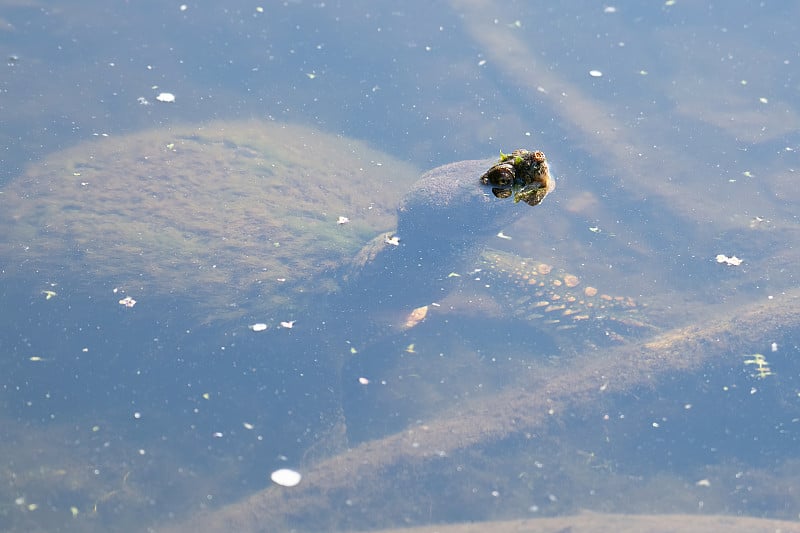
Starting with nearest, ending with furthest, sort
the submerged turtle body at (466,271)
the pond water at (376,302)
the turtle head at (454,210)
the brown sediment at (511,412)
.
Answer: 1. the brown sediment at (511,412)
2. the pond water at (376,302)
3. the turtle head at (454,210)
4. the submerged turtle body at (466,271)

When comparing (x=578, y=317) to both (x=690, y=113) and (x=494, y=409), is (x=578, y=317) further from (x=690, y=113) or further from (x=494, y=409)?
(x=690, y=113)

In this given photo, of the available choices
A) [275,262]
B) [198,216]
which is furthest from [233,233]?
[275,262]

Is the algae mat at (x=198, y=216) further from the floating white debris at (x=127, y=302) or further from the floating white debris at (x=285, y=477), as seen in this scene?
the floating white debris at (x=285, y=477)

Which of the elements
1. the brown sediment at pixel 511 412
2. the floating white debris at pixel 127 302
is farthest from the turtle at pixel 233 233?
the brown sediment at pixel 511 412

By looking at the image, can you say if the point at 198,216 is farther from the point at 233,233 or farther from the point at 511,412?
the point at 511,412

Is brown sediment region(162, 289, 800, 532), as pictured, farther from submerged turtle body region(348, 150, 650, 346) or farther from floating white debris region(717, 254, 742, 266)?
floating white debris region(717, 254, 742, 266)
